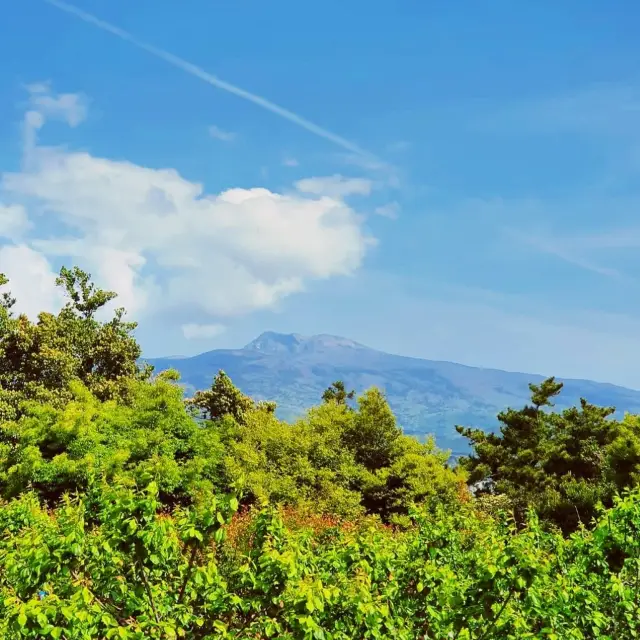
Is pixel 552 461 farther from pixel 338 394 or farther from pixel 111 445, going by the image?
pixel 111 445

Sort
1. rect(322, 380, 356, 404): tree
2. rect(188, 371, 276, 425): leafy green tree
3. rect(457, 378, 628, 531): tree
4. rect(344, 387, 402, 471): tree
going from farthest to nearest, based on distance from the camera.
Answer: rect(322, 380, 356, 404): tree, rect(188, 371, 276, 425): leafy green tree, rect(344, 387, 402, 471): tree, rect(457, 378, 628, 531): tree

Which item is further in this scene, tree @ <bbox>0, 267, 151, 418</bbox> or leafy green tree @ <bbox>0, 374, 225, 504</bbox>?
tree @ <bbox>0, 267, 151, 418</bbox>

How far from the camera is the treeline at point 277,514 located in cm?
573

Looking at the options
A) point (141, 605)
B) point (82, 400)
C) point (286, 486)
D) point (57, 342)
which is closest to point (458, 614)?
point (141, 605)

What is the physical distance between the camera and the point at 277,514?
6953mm

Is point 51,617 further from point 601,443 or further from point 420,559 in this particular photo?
point 601,443

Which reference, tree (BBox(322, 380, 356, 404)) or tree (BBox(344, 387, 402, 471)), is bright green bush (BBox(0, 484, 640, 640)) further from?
tree (BBox(322, 380, 356, 404))

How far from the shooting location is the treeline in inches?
225

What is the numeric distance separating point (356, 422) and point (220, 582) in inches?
900

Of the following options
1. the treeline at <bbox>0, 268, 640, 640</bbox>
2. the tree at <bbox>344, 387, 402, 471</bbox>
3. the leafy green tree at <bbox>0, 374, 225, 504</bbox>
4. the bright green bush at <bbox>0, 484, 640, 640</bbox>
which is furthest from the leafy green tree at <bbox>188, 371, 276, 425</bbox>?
the bright green bush at <bbox>0, 484, 640, 640</bbox>

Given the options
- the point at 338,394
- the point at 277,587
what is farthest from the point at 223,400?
the point at 277,587

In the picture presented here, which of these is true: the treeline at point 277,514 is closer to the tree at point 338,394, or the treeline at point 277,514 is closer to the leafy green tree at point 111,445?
the leafy green tree at point 111,445

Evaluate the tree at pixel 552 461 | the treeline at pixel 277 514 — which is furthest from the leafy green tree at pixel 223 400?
the tree at pixel 552 461

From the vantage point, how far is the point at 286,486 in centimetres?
2356
